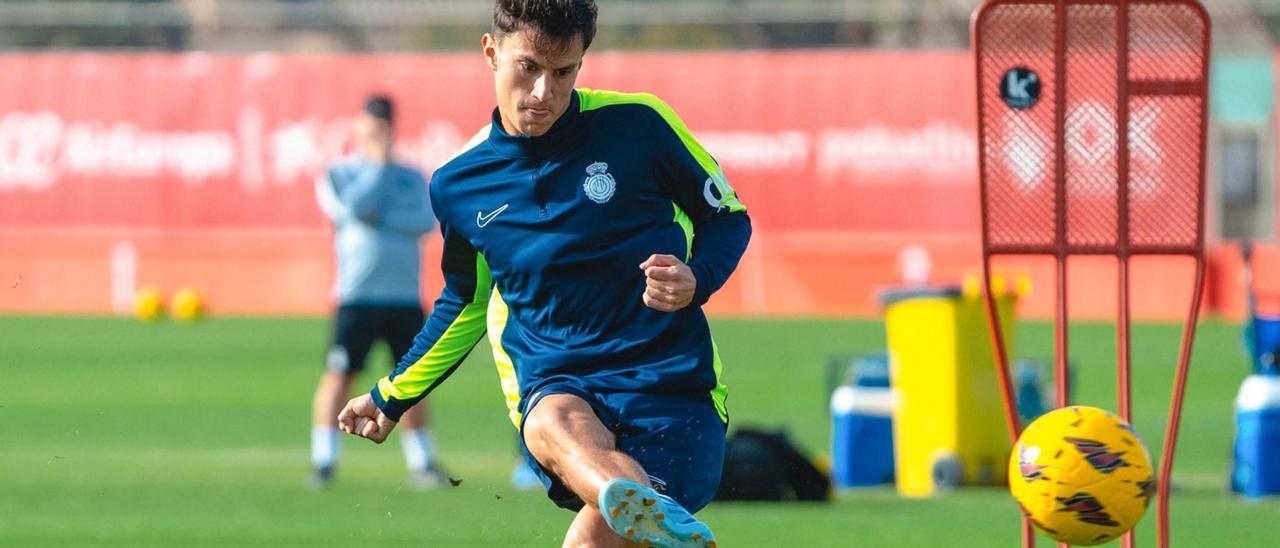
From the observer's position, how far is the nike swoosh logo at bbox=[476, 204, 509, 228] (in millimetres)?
6441

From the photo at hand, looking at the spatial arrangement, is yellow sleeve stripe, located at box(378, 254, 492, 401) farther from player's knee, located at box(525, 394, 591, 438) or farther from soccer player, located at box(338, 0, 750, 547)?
player's knee, located at box(525, 394, 591, 438)

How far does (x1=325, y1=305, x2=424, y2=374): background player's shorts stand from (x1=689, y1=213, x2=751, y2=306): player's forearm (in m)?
6.71

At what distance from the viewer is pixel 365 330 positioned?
13.1 meters

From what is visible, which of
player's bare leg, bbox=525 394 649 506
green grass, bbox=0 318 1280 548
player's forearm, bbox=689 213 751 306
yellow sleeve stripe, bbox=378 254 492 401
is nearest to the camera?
player's bare leg, bbox=525 394 649 506

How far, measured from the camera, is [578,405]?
6.14 meters

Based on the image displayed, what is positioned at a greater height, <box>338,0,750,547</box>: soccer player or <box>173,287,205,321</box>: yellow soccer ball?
<box>338,0,750,547</box>: soccer player

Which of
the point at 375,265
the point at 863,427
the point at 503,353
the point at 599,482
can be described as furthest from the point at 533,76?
the point at 375,265

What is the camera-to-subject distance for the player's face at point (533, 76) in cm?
609

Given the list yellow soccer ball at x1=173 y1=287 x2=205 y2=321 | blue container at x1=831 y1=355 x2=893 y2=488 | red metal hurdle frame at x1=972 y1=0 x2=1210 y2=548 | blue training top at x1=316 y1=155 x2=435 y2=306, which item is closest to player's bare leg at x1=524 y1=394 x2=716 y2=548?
red metal hurdle frame at x1=972 y1=0 x2=1210 y2=548

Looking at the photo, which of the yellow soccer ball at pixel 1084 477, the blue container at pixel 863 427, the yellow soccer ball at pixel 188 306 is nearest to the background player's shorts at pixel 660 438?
the yellow soccer ball at pixel 1084 477

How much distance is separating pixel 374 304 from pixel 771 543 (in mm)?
3591

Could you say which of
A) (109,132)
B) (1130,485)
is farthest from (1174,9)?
(109,132)

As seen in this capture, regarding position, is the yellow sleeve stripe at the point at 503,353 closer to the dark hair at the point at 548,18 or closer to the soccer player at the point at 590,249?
the soccer player at the point at 590,249

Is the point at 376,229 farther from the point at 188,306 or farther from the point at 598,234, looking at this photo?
the point at 188,306
